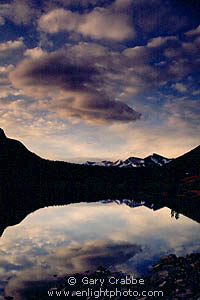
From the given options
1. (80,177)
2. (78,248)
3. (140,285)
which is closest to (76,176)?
(80,177)

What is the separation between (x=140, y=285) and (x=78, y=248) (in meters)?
7.12

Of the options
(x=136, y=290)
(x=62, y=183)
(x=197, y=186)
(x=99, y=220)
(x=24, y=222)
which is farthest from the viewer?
(x=62, y=183)

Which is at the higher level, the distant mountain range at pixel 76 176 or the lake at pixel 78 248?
the distant mountain range at pixel 76 176

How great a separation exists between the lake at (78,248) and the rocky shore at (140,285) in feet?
2.51

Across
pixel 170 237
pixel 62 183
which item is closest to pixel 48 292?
pixel 170 237

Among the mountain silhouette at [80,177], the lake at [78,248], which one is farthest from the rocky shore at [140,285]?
the mountain silhouette at [80,177]

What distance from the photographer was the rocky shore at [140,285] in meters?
8.91

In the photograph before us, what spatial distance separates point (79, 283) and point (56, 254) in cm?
515

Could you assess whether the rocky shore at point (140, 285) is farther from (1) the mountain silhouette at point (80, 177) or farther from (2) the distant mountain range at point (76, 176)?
(2) the distant mountain range at point (76, 176)

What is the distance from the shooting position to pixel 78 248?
16.1 meters

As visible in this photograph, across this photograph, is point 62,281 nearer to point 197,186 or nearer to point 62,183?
point 197,186

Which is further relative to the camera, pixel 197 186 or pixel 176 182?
pixel 176 182

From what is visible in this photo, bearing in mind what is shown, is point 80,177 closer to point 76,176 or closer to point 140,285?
point 76,176

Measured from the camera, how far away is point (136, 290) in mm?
9320
